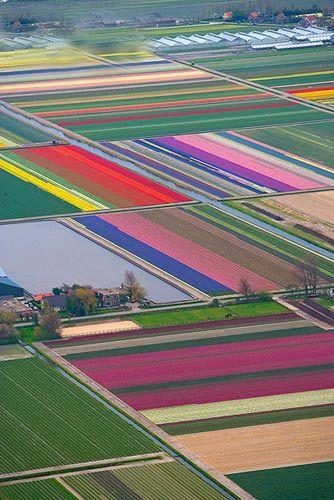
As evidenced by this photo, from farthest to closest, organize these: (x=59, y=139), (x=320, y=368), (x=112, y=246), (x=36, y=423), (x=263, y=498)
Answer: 1. (x=59, y=139)
2. (x=112, y=246)
3. (x=320, y=368)
4. (x=36, y=423)
5. (x=263, y=498)

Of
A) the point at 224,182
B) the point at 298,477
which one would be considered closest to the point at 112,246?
the point at 224,182

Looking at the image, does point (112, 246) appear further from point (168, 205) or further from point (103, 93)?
point (103, 93)

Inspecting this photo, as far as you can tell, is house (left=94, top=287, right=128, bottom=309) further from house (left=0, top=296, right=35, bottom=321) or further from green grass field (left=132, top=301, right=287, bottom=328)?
house (left=0, top=296, right=35, bottom=321)

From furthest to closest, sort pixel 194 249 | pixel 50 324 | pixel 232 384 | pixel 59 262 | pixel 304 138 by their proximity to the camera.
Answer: pixel 304 138, pixel 194 249, pixel 59 262, pixel 50 324, pixel 232 384

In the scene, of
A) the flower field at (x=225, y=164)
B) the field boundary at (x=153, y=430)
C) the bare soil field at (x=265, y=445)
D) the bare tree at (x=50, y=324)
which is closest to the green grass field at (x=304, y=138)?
the flower field at (x=225, y=164)

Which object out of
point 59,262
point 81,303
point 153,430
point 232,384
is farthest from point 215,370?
point 59,262

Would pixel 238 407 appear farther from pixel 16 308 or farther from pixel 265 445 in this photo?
pixel 16 308

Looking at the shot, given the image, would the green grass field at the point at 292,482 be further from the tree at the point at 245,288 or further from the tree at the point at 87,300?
the tree at the point at 245,288
